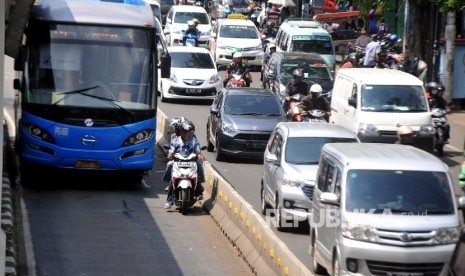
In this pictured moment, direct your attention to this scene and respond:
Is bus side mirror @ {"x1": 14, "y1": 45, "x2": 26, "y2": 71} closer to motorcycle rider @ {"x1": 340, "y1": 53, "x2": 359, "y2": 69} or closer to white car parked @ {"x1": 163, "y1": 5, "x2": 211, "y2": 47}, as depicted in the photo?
motorcycle rider @ {"x1": 340, "y1": 53, "x2": 359, "y2": 69}

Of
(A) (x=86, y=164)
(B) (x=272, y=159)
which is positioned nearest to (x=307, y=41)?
(A) (x=86, y=164)

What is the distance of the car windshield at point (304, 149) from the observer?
62.8 feet

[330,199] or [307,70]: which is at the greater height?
[330,199]

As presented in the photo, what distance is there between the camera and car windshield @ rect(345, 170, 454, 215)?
46.2 ft

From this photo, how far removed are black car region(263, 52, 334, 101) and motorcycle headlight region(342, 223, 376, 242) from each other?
18.7 meters

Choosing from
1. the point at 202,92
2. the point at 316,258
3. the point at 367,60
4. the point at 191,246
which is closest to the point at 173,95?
the point at 202,92

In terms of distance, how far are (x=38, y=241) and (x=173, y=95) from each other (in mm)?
18980

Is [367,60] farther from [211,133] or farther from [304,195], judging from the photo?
[304,195]

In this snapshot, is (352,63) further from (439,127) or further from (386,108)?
(386,108)

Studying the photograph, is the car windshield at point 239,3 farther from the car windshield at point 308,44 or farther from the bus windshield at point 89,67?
the bus windshield at point 89,67

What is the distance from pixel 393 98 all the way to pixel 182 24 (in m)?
27.6

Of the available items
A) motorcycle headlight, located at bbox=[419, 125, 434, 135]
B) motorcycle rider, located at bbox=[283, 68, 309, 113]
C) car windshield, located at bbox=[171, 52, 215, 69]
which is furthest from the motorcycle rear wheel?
car windshield, located at bbox=[171, 52, 215, 69]

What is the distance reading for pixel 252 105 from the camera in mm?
27609

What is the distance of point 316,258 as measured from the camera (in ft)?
50.5
